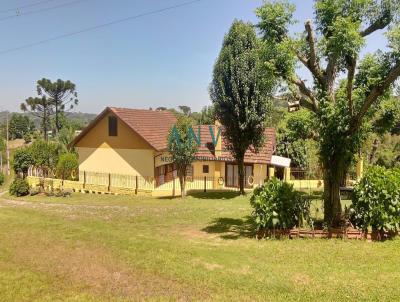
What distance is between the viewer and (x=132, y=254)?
424 inches

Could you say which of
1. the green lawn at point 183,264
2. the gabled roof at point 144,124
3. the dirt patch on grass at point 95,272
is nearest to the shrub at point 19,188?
the gabled roof at point 144,124

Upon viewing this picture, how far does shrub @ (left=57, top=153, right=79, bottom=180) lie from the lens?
31.8 metres

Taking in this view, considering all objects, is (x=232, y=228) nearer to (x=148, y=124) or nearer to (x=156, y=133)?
(x=156, y=133)

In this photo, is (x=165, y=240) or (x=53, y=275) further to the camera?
(x=165, y=240)

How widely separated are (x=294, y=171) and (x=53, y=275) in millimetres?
26772

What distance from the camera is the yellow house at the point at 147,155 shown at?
28.8 m

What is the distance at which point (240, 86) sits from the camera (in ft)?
73.9

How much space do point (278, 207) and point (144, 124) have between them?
65.5 ft

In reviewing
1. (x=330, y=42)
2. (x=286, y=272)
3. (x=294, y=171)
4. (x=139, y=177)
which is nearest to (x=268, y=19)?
(x=330, y=42)

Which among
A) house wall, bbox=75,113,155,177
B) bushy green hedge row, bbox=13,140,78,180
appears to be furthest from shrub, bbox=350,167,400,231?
bushy green hedge row, bbox=13,140,78,180

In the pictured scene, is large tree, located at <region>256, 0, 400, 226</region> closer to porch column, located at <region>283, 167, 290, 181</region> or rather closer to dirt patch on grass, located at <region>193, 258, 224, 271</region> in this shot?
dirt patch on grass, located at <region>193, 258, 224, 271</region>

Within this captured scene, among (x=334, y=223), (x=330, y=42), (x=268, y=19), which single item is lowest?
(x=334, y=223)

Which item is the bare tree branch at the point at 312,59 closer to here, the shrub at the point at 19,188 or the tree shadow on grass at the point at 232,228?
the tree shadow on grass at the point at 232,228

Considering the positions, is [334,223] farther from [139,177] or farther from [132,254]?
[139,177]
